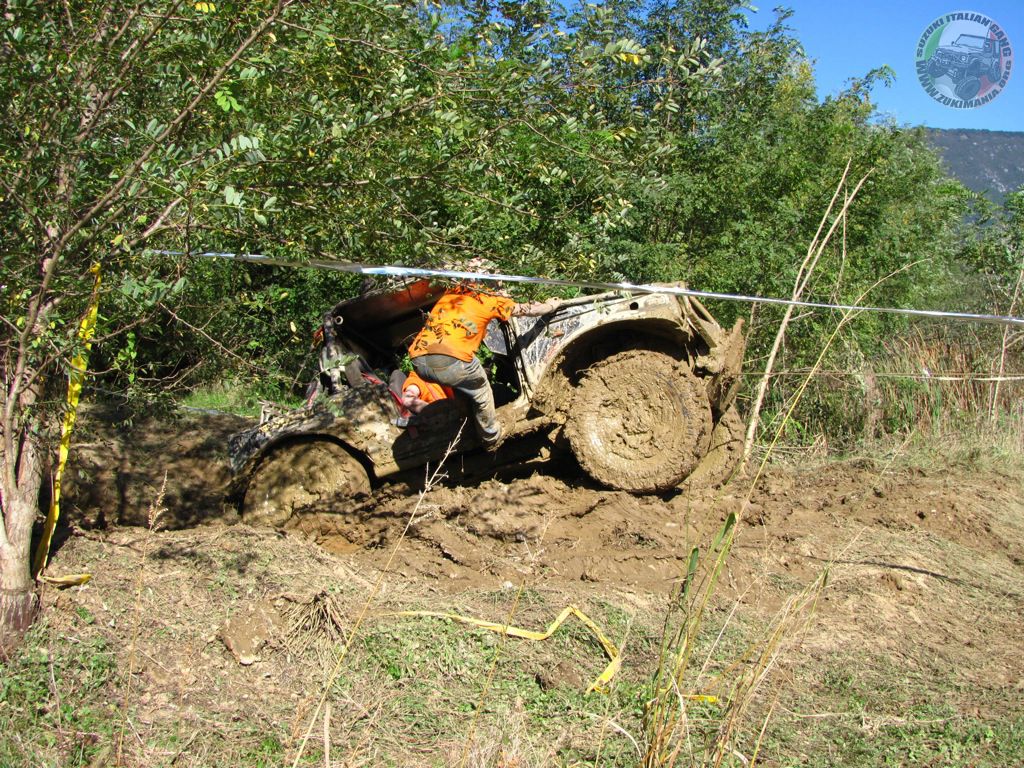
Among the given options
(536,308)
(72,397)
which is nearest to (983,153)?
(536,308)

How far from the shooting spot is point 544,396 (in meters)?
6.56

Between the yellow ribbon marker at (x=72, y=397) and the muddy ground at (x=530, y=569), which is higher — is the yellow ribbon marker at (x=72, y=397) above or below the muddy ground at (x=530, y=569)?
above

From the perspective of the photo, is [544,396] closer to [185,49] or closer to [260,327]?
[260,327]

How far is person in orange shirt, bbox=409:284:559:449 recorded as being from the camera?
5910 millimetres

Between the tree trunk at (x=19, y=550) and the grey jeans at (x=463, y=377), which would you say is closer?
the tree trunk at (x=19, y=550)

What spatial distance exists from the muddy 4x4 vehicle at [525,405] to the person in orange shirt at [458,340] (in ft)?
0.84

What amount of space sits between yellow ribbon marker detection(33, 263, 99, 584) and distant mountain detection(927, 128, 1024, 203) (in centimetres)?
2515

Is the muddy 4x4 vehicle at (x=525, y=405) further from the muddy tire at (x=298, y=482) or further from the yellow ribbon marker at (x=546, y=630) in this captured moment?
the yellow ribbon marker at (x=546, y=630)

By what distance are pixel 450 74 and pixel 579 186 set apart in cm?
144

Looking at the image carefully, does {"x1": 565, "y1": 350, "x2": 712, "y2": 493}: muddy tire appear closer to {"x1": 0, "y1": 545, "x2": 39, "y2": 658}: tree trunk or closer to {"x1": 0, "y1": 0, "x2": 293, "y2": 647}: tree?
{"x1": 0, "y1": 0, "x2": 293, "y2": 647}: tree

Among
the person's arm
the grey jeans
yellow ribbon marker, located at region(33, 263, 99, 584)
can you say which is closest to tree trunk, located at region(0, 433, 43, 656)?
yellow ribbon marker, located at region(33, 263, 99, 584)

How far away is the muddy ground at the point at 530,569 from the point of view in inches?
169

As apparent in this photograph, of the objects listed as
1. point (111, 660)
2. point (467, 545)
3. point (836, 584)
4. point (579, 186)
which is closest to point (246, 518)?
point (467, 545)

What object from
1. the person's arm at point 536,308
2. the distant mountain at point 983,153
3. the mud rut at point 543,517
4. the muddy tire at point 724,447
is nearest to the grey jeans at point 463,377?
the person's arm at point 536,308
